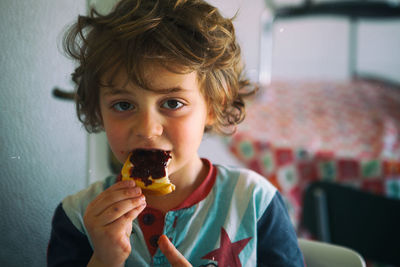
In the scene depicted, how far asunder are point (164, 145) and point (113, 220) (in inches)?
6.3

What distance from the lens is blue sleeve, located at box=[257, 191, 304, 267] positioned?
2.25 ft

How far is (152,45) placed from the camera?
636 mm

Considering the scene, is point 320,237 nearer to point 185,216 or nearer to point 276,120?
point 276,120

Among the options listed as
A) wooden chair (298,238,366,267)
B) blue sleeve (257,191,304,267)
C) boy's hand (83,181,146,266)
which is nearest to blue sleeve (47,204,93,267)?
boy's hand (83,181,146,266)

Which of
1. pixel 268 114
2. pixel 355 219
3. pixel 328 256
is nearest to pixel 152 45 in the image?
pixel 328 256

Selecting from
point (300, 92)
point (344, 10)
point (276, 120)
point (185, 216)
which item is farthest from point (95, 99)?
point (344, 10)

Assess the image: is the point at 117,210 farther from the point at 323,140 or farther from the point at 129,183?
the point at 323,140

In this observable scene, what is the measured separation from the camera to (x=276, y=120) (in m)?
2.03

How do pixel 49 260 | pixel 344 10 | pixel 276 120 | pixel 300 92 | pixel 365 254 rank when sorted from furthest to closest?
pixel 344 10
pixel 300 92
pixel 276 120
pixel 365 254
pixel 49 260

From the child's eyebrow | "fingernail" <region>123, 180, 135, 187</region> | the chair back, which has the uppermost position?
the child's eyebrow

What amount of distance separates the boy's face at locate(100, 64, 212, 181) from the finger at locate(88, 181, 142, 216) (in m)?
0.08

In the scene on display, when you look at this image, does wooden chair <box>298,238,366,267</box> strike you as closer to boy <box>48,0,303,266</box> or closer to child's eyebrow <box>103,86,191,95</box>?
boy <box>48,0,303,266</box>

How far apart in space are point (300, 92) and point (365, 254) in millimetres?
1410

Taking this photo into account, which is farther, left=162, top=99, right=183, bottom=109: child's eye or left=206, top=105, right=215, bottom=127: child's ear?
left=206, top=105, right=215, bottom=127: child's ear
